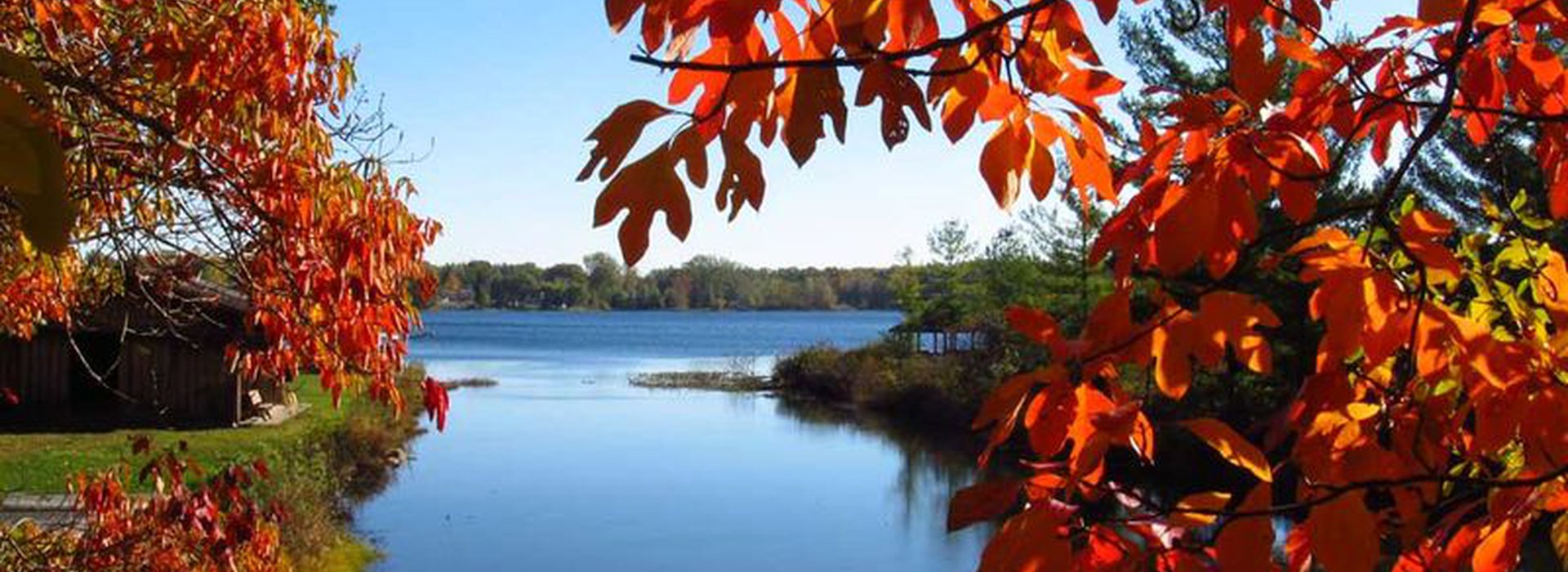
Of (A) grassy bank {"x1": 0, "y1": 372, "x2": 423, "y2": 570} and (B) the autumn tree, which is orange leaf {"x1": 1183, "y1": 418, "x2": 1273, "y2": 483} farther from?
(A) grassy bank {"x1": 0, "y1": 372, "x2": 423, "y2": 570}

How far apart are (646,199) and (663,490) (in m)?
18.6

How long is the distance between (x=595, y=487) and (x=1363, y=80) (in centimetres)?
1839

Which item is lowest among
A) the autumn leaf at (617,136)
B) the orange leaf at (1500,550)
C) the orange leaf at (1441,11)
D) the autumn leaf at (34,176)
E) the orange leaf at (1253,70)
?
the orange leaf at (1500,550)

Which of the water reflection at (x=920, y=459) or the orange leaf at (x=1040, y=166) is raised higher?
the orange leaf at (x=1040, y=166)

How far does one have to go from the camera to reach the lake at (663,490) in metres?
15.0

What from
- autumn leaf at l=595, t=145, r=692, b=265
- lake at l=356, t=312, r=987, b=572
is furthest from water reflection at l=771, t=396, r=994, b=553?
autumn leaf at l=595, t=145, r=692, b=265

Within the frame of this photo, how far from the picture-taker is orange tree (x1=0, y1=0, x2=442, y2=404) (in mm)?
3277

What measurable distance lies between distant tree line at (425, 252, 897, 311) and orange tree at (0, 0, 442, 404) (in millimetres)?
88063

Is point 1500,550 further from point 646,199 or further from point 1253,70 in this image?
point 646,199

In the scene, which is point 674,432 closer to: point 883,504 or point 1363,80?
point 883,504

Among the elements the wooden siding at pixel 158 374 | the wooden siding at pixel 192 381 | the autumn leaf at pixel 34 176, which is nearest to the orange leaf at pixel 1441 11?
the autumn leaf at pixel 34 176

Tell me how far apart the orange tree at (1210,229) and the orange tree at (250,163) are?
2.38m

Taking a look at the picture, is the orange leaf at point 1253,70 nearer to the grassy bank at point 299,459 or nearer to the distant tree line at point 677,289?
the grassy bank at point 299,459

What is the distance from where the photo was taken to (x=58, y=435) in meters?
16.7
